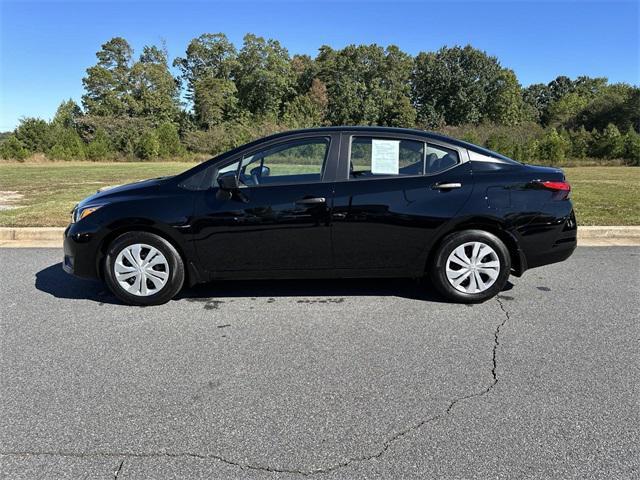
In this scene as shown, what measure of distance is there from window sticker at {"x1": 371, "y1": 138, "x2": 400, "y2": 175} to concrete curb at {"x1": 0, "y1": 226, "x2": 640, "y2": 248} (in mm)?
4159

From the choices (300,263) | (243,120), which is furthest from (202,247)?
(243,120)

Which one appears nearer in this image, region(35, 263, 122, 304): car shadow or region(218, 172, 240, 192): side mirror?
region(218, 172, 240, 192): side mirror

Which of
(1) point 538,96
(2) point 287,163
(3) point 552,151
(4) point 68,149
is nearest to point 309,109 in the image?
(4) point 68,149

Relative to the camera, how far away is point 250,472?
211cm

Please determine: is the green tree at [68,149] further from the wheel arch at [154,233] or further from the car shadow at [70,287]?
the wheel arch at [154,233]

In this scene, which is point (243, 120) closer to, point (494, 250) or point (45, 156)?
point (45, 156)

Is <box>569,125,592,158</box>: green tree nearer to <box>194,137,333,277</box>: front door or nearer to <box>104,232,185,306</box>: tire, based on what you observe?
<box>194,137,333,277</box>: front door

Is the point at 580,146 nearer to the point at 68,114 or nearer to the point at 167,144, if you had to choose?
the point at 167,144

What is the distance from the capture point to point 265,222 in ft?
13.4

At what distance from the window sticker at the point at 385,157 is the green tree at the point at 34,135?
44.5m

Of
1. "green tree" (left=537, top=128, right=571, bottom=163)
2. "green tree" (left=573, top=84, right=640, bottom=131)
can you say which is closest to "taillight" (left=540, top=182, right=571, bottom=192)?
"green tree" (left=537, top=128, right=571, bottom=163)

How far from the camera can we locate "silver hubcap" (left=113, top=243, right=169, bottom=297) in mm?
4164

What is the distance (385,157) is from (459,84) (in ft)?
230

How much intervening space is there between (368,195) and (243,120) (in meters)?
54.9
